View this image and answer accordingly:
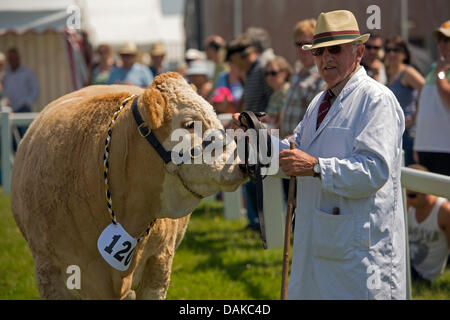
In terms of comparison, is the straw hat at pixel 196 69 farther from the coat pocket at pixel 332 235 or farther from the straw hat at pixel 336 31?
the coat pocket at pixel 332 235

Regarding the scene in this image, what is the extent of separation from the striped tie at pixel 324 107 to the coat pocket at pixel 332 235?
18.6 inches

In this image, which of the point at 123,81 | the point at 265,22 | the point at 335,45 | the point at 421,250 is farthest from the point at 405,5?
the point at 335,45

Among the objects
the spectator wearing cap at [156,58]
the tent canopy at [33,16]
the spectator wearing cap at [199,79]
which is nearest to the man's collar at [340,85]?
the spectator wearing cap at [199,79]

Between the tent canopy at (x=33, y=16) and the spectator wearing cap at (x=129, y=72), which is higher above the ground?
the tent canopy at (x=33, y=16)

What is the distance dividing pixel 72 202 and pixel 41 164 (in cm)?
35

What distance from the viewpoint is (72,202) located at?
355cm

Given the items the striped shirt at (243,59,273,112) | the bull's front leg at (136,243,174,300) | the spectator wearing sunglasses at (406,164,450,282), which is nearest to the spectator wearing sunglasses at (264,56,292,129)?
the striped shirt at (243,59,273,112)

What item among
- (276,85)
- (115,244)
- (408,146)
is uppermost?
(276,85)

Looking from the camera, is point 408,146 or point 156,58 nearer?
point 408,146

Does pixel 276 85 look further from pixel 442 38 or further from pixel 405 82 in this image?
pixel 442 38

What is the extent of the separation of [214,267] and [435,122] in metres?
2.40

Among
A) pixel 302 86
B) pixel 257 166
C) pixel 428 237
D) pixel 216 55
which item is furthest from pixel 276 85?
pixel 257 166

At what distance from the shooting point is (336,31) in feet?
10.4

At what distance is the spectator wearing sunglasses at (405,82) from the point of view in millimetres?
6543
